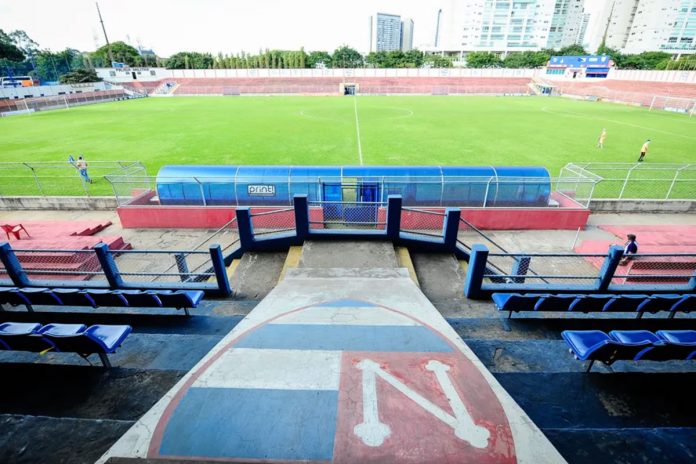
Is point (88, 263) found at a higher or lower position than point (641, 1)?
lower

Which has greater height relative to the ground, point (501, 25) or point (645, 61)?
point (501, 25)

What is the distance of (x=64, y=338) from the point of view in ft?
15.7

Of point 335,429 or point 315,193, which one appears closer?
point 335,429

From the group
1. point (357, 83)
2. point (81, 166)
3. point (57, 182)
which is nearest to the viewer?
point (81, 166)

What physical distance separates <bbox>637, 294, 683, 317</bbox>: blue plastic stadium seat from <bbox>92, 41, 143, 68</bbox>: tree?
141195 mm

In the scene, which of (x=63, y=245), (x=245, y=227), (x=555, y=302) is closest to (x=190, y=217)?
(x=63, y=245)

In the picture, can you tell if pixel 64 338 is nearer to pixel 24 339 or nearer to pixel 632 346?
pixel 24 339

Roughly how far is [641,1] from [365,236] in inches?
8331

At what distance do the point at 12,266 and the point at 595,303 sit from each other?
12.7m

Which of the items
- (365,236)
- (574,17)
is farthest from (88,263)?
(574,17)

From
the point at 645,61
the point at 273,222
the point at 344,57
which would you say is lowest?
the point at 273,222

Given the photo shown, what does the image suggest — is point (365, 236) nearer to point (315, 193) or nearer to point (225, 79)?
point (315, 193)

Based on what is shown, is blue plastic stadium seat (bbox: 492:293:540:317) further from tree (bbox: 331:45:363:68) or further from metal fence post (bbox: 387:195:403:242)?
tree (bbox: 331:45:363:68)

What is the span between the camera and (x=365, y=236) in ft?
31.4
